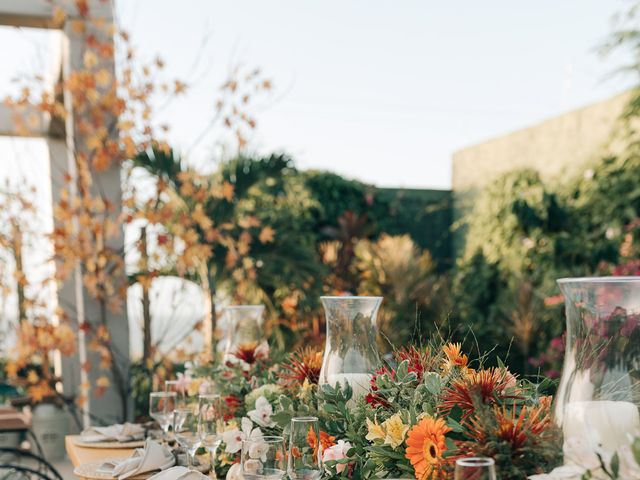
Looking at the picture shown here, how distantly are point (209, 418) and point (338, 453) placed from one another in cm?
44

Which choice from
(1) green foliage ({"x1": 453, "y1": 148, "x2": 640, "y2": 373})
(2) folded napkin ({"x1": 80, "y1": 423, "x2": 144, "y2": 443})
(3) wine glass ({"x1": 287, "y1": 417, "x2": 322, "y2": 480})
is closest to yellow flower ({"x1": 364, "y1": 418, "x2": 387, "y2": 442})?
(3) wine glass ({"x1": 287, "y1": 417, "x2": 322, "y2": 480})

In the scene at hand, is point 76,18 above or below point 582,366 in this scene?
above

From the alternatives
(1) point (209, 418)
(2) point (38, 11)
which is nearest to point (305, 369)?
(1) point (209, 418)

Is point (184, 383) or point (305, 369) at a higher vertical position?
point (305, 369)

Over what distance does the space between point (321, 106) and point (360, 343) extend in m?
8.90

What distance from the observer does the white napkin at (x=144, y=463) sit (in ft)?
6.70

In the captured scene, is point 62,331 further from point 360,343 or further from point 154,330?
point 360,343

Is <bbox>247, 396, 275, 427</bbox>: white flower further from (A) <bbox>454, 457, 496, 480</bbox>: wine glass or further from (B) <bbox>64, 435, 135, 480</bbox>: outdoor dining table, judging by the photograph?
(A) <bbox>454, 457, 496, 480</bbox>: wine glass

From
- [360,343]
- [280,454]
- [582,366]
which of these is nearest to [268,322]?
[360,343]

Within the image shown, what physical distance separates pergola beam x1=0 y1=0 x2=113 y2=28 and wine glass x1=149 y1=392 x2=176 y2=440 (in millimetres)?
2996

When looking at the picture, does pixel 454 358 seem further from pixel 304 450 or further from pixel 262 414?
pixel 262 414

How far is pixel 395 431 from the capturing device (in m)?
1.48

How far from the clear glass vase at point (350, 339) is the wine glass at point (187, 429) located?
0.38 metres

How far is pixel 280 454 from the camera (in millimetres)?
1508
